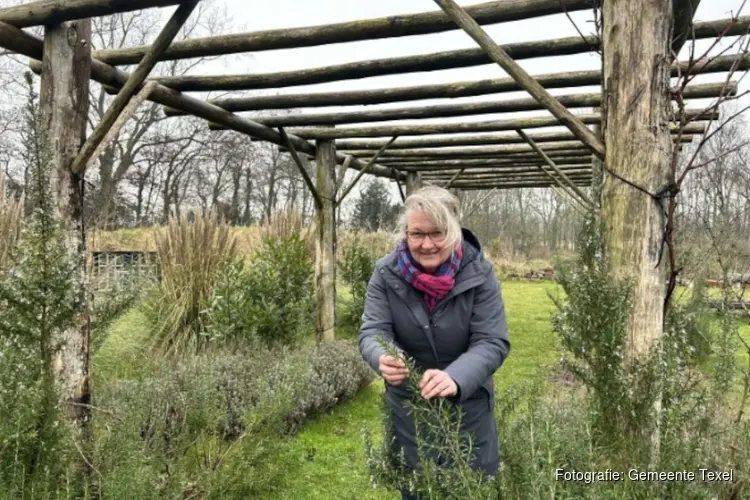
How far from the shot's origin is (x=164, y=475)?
121 inches

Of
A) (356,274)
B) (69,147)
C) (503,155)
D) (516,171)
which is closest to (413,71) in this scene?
(69,147)

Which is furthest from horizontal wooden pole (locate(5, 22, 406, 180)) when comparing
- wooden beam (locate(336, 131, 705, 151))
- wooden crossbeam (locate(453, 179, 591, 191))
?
wooden crossbeam (locate(453, 179, 591, 191))

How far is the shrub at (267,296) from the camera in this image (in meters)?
5.46

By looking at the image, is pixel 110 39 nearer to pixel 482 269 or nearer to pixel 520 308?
pixel 520 308

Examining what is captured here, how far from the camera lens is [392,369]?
1596 mm

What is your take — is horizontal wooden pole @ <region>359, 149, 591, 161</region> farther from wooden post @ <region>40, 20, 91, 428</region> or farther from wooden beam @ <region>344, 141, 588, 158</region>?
wooden post @ <region>40, 20, 91, 428</region>

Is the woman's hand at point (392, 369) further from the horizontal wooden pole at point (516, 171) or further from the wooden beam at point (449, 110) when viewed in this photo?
the horizontal wooden pole at point (516, 171)

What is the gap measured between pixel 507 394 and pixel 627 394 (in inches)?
17.0

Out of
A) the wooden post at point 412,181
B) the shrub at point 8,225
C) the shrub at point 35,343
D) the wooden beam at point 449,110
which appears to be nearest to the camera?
the shrub at point 35,343

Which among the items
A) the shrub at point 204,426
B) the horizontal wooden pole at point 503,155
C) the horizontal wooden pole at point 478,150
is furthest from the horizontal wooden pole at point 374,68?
the horizontal wooden pole at point 503,155

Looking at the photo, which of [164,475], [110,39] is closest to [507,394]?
[164,475]

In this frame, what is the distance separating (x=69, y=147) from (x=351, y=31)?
1686 mm

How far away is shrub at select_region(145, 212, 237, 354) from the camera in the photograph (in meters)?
5.70

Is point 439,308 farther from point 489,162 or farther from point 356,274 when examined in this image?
point 356,274
